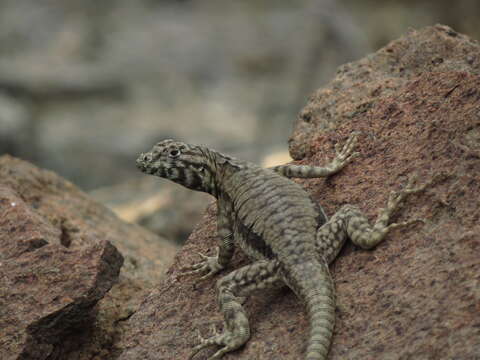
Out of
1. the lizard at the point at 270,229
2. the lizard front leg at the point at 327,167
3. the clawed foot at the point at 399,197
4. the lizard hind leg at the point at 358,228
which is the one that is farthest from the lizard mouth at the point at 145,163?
the clawed foot at the point at 399,197

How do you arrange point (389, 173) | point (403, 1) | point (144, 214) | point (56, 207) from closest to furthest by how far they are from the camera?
point (389, 173)
point (56, 207)
point (144, 214)
point (403, 1)

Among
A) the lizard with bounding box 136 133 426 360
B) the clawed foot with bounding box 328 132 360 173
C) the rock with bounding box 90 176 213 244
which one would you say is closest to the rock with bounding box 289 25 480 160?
the clawed foot with bounding box 328 132 360 173

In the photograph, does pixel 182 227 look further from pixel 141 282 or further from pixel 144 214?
pixel 141 282

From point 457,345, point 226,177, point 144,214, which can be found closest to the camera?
point 457,345

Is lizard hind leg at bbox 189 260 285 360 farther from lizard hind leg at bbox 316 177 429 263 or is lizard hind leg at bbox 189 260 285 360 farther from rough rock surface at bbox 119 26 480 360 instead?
lizard hind leg at bbox 316 177 429 263

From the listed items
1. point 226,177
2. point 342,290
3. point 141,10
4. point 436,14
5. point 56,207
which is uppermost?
point 141,10

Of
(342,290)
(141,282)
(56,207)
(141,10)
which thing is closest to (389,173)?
(342,290)

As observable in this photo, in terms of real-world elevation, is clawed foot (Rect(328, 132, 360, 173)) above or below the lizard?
above

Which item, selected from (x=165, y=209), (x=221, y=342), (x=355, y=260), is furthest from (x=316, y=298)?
(x=165, y=209)
